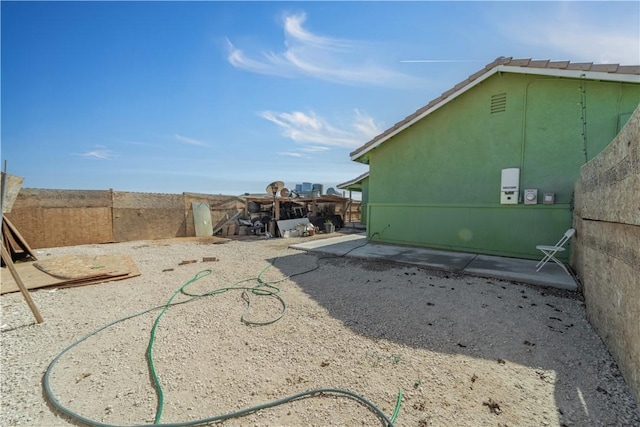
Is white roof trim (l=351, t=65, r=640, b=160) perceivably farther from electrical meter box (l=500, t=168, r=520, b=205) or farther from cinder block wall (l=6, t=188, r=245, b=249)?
cinder block wall (l=6, t=188, r=245, b=249)

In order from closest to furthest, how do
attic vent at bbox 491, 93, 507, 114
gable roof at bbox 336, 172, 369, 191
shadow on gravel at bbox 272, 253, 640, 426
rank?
shadow on gravel at bbox 272, 253, 640, 426
attic vent at bbox 491, 93, 507, 114
gable roof at bbox 336, 172, 369, 191

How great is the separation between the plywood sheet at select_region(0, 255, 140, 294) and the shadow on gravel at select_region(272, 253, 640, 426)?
11.8 feet

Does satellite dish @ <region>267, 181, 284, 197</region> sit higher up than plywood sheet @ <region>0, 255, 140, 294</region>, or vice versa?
satellite dish @ <region>267, 181, 284, 197</region>

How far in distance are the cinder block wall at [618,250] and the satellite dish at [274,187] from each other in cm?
1105

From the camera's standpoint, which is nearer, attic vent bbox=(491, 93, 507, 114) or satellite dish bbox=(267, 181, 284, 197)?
attic vent bbox=(491, 93, 507, 114)

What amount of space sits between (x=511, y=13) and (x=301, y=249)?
7.38 m

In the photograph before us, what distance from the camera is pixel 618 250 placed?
2.48 meters

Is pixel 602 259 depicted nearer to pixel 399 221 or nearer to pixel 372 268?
pixel 372 268

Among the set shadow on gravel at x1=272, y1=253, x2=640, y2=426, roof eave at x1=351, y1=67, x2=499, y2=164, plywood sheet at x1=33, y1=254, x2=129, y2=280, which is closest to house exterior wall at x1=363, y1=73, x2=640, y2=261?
roof eave at x1=351, y1=67, x2=499, y2=164

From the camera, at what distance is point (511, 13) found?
5.27 metres

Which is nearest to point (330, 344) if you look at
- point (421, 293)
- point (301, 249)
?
point (421, 293)

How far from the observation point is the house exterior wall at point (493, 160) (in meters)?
5.78

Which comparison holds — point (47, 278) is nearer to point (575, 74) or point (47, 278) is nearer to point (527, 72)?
point (527, 72)

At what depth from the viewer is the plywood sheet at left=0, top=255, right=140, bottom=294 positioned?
4670 millimetres
